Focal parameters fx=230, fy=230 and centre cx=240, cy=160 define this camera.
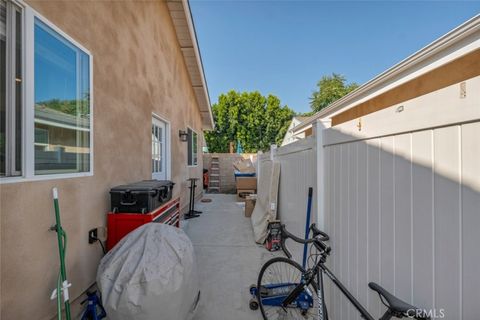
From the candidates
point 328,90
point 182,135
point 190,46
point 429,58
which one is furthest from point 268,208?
point 328,90

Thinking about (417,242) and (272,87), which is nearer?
(417,242)

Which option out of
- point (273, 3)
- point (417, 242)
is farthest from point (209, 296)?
point (273, 3)

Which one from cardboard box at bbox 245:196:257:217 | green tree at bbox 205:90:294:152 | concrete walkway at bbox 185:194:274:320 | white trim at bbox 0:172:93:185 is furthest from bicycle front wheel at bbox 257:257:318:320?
green tree at bbox 205:90:294:152

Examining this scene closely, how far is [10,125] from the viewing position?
1521mm

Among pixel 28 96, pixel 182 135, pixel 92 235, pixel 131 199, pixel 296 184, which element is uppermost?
pixel 182 135

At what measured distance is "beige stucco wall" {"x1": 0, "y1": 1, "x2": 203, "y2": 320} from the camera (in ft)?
5.01

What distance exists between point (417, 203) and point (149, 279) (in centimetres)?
174

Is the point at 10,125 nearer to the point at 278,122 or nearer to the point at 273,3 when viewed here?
the point at 273,3

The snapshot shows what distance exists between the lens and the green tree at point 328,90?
2309 cm

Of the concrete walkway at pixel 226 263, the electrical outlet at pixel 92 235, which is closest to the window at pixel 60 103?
the electrical outlet at pixel 92 235

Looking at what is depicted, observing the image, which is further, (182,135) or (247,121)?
(247,121)

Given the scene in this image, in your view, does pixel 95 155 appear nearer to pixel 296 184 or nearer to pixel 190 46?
pixel 296 184

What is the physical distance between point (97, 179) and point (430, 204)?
9.04 feet

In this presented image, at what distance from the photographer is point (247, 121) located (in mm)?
18688
